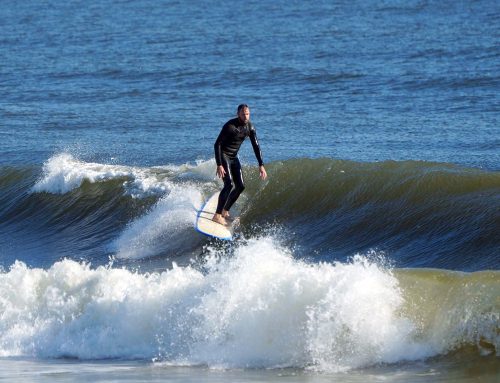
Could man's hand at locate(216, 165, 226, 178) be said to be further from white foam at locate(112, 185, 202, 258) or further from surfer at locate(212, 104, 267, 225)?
white foam at locate(112, 185, 202, 258)

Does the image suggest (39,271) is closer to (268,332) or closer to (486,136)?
(268,332)

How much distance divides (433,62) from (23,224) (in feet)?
53.8

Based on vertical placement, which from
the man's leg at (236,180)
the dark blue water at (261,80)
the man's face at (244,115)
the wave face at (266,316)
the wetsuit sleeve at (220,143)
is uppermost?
the dark blue water at (261,80)

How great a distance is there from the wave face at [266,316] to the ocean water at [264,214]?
0.07 feet

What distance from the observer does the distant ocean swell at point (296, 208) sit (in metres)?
13.9

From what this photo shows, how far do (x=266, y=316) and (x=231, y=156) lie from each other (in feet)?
15.2

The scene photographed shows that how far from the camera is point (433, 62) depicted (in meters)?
30.9

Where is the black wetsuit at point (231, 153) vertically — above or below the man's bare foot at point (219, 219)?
above

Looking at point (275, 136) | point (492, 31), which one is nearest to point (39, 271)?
point (275, 136)

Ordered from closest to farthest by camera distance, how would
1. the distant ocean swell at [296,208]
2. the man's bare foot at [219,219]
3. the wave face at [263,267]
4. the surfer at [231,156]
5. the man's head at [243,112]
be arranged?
the wave face at [263,267] → the distant ocean swell at [296,208] → the man's head at [243,112] → the surfer at [231,156] → the man's bare foot at [219,219]

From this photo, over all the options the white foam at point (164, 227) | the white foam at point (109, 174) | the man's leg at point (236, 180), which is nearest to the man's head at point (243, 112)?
the man's leg at point (236, 180)

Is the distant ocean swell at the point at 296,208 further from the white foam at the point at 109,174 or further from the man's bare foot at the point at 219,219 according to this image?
the man's bare foot at the point at 219,219

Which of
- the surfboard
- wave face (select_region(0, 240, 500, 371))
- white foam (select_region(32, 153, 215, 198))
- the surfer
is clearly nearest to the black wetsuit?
the surfer

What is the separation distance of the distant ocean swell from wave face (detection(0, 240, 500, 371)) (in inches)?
97.5
